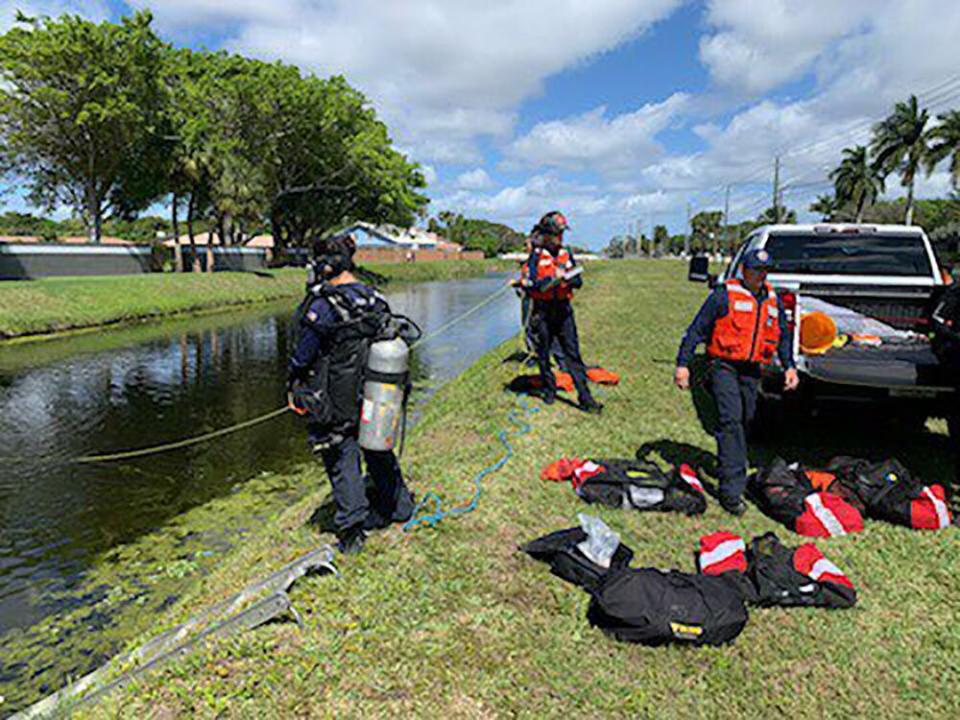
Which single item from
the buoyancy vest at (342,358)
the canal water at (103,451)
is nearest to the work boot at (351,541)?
the buoyancy vest at (342,358)

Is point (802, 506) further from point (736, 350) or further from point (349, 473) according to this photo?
point (349, 473)

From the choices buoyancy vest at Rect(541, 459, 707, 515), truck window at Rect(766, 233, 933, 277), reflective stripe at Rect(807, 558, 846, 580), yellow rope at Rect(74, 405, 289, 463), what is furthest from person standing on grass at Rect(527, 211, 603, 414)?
yellow rope at Rect(74, 405, 289, 463)

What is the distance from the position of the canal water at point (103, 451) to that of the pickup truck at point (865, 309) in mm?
5483

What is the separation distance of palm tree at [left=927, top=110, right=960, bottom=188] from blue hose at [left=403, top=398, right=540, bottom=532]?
2025 inches

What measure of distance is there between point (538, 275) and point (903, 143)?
59.7m

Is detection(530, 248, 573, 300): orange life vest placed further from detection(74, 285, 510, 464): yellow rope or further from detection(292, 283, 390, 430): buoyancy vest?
detection(292, 283, 390, 430): buoyancy vest

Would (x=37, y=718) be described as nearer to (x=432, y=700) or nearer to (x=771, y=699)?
(x=432, y=700)

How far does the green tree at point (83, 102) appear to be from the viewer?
2720cm

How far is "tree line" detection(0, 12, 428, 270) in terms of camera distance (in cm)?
2792

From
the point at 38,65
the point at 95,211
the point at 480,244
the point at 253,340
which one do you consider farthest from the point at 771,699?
the point at 480,244

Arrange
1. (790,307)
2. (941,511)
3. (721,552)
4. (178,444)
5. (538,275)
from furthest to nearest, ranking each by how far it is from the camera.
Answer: (178,444) → (538,275) → (790,307) → (941,511) → (721,552)

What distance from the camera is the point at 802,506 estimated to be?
185 inches

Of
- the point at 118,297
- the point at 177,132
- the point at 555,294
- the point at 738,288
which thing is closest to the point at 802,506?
the point at 738,288

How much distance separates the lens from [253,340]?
18312mm
